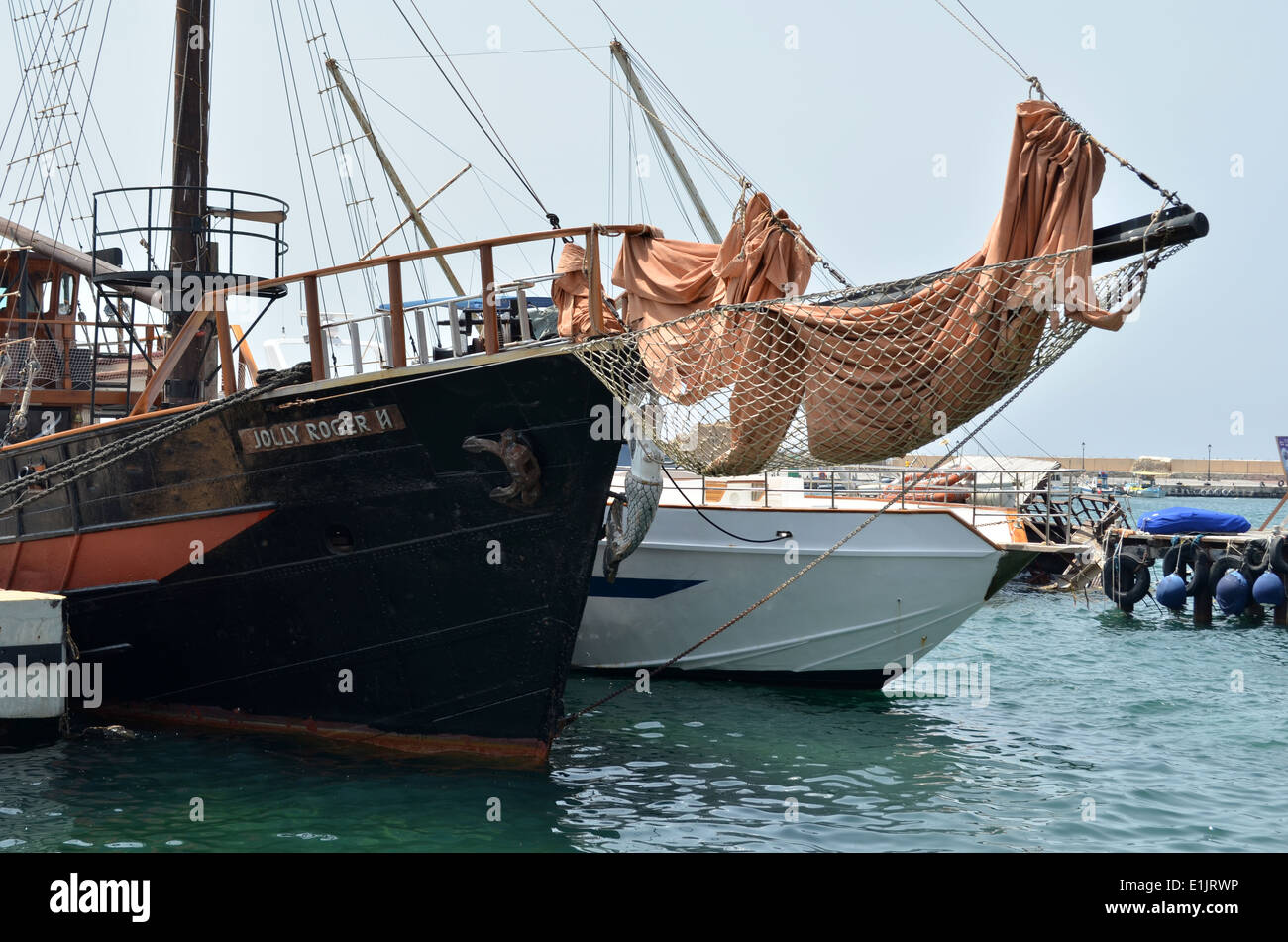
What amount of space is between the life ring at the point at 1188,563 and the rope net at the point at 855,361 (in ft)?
55.3

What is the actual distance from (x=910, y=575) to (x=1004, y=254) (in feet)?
23.7

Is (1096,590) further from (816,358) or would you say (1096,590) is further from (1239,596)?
(816,358)

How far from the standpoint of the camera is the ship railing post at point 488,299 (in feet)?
30.1

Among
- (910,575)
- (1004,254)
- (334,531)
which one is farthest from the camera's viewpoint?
(910,575)

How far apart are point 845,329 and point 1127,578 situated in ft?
59.4

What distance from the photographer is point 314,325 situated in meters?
9.95

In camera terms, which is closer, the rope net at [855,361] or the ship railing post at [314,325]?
the rope net at [855,361]

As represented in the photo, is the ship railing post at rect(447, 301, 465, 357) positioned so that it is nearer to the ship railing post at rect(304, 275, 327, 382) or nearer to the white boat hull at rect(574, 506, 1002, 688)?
the ship railing post at rect(304, 275, 327, 382)

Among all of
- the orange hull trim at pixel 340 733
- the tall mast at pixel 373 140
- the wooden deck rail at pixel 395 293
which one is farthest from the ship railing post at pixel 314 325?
the tall mast at pixel 373 140

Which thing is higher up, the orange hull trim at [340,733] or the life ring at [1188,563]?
the life ring at [1188,563]

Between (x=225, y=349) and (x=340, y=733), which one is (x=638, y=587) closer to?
(x=340, y=733)

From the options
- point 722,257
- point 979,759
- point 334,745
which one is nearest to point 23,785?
point 334,745

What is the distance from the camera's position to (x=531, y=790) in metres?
9.34

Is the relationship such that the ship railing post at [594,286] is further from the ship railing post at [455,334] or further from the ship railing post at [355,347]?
the ship railing post at [355,347]
